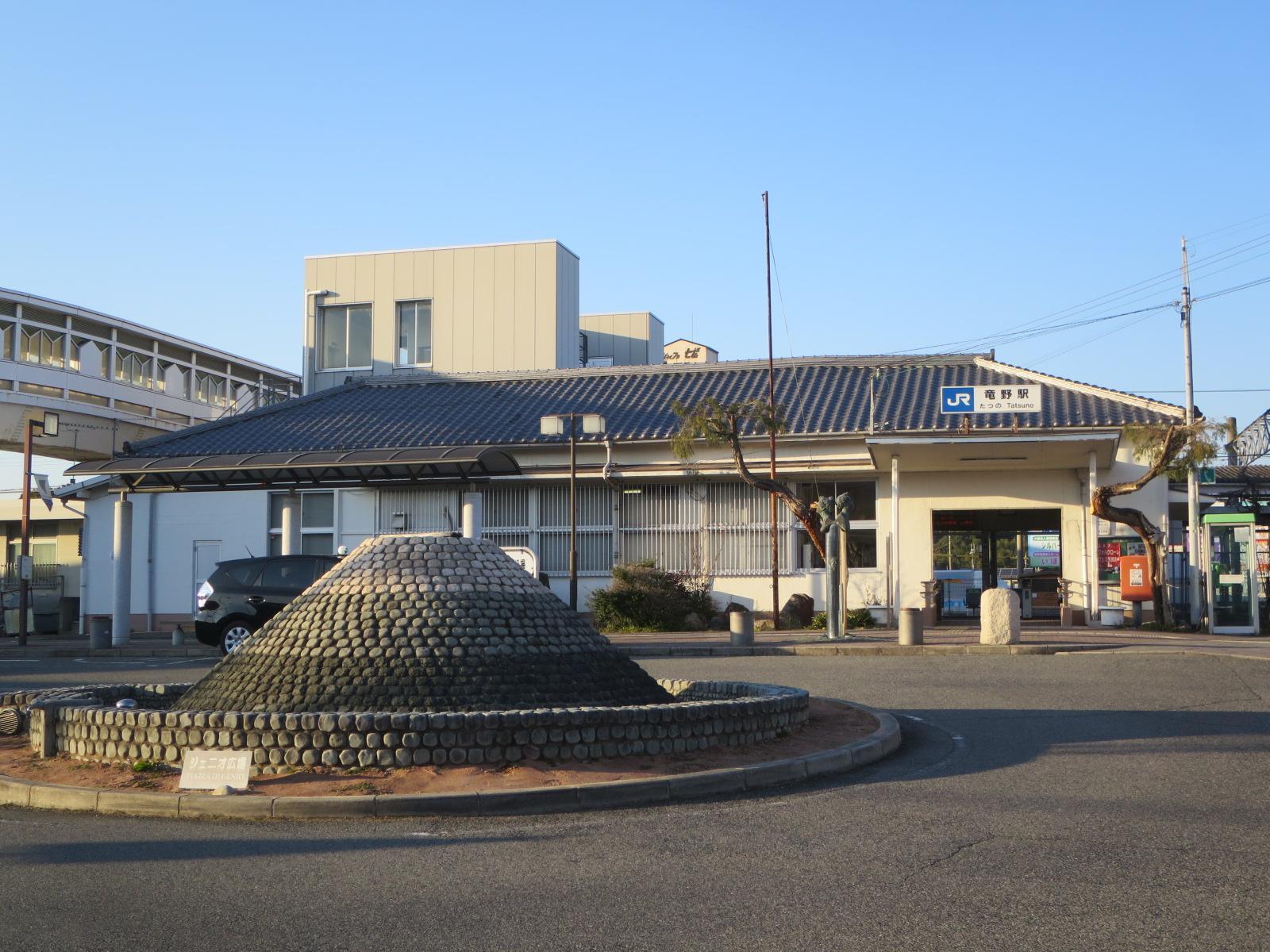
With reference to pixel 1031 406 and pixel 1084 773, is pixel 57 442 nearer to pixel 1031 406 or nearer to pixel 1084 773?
pixel 1031 406

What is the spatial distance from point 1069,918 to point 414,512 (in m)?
27.1

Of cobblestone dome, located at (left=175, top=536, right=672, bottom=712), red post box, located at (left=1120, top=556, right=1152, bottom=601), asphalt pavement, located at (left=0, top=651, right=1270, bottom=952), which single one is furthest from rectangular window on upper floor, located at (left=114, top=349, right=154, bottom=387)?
asphalt pavement, located at (left=0, top=651, right=1270, bottom=952)

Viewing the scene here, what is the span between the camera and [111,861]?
7426 mm

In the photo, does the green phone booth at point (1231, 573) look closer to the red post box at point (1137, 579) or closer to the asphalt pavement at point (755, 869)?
the red post box at point (1137, 579)

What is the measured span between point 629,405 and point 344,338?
44.9ft

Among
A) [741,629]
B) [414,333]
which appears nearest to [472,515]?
[741,629]

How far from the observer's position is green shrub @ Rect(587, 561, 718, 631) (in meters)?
27.9

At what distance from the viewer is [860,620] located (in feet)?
90.5

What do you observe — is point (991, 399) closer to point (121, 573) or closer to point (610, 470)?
point (610, 470)

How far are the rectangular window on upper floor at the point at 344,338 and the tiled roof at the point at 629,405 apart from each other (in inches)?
172

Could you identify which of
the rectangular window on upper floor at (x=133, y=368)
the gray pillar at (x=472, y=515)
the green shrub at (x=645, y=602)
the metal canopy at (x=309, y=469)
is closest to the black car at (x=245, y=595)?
the metal canopy at (x=309, y=469)

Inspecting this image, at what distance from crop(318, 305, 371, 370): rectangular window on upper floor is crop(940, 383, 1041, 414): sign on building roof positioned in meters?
21.9

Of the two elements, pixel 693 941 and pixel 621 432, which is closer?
pixel 693 941

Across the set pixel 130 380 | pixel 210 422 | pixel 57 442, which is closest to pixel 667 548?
pixel 210 422
